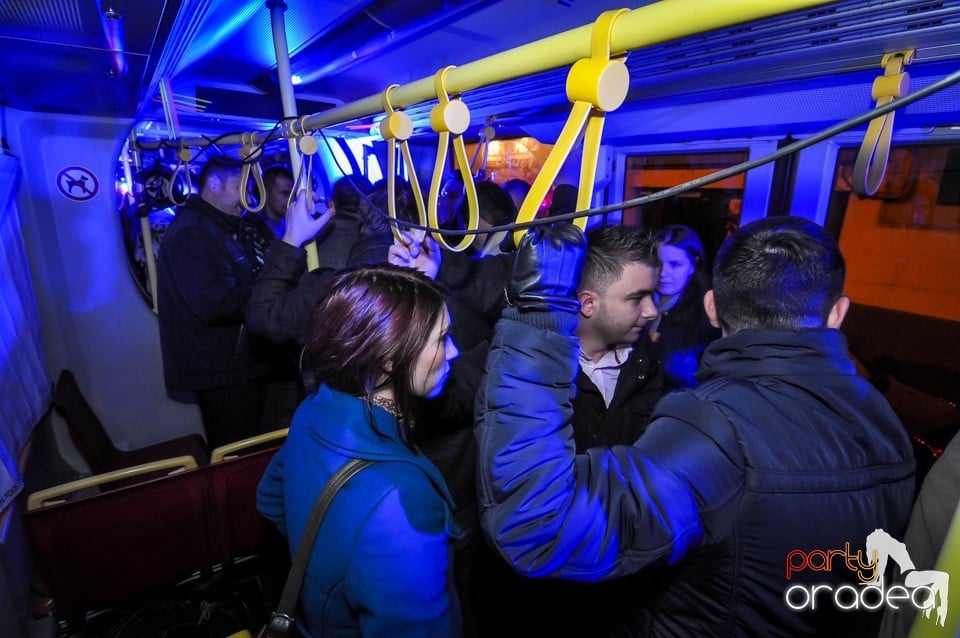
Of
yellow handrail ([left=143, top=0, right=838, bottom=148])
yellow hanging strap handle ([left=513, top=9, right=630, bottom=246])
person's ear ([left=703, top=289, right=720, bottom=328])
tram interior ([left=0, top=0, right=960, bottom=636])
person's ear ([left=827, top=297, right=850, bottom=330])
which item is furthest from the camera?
tram interior ([left=0, top=0, right=960, bottom=636])

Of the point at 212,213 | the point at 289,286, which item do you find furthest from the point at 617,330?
the point at 212,213

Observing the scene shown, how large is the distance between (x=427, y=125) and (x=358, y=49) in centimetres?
58

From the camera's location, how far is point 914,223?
223cm

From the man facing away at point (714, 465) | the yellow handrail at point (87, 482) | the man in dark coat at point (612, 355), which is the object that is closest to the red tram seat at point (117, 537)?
the yellow handrail at point (87, 482)

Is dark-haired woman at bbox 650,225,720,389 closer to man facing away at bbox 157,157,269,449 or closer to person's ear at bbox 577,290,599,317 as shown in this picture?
person's ear at bbox 577,290,599,317

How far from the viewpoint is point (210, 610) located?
2.38 m

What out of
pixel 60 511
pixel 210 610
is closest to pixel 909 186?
pixel 60 511

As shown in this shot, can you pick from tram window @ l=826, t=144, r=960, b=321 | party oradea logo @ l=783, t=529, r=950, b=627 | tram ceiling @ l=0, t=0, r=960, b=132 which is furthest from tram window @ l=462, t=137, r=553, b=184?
party oradea logo @ l=783, t=529, r=950, b=627

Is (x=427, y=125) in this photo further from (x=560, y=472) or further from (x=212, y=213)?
(x=560, y=472)

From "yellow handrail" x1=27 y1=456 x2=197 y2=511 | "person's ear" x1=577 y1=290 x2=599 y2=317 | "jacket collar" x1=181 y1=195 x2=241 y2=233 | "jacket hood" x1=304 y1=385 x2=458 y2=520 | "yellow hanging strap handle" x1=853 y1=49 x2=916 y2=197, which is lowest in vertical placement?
"yellow handrail" x1=27 y1=456 x2=197 y2=511

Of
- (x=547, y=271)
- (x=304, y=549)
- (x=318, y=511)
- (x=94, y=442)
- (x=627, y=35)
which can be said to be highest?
(x=627, y=35)

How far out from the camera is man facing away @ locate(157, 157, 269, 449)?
2627 millimetres

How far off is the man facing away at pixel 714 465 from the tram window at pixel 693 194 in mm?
1813

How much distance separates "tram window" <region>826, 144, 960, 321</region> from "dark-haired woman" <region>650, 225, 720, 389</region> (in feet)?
2.20
